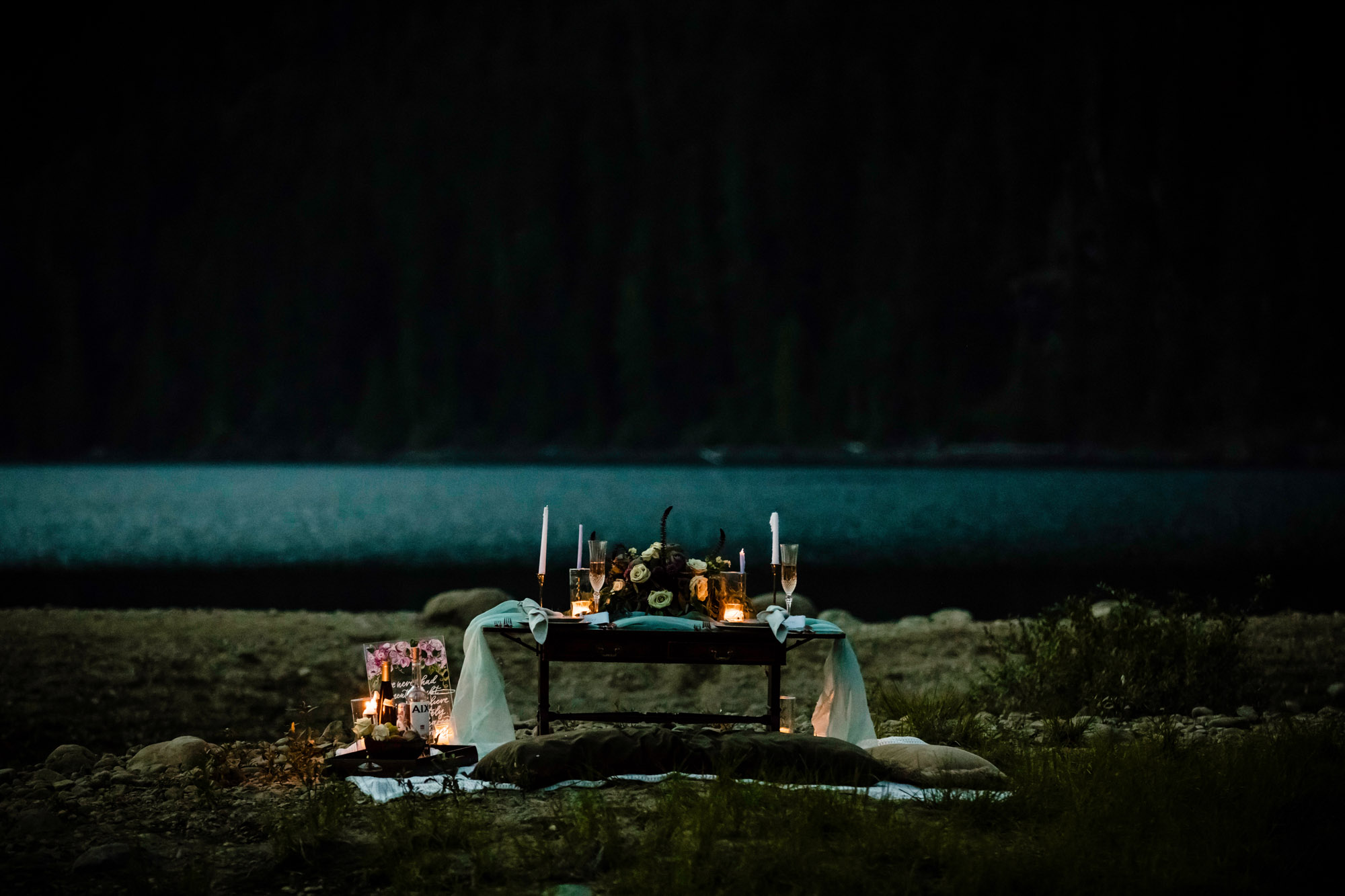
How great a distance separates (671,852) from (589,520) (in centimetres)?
5433

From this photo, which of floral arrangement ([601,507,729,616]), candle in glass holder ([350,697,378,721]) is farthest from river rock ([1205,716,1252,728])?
candle in glass holder ([350,697,378,721])

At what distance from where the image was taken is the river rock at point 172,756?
8.68m

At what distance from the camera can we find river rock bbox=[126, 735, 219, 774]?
868 cm

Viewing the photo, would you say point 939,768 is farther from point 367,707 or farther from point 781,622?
point 367,707

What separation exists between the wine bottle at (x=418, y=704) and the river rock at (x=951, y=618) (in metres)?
14.0

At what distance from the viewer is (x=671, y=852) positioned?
6.09 metres

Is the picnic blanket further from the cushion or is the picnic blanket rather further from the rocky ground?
the rocky ground

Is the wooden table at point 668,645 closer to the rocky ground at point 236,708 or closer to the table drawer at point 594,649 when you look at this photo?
the table drawer at point 594,649

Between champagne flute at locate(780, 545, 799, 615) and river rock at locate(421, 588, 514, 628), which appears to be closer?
champagne flute at locate(780, 545, 799, 615)

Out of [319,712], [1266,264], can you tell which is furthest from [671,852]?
[1266,264]

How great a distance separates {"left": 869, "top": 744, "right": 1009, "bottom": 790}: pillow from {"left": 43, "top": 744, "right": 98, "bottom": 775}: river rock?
6.56 metres

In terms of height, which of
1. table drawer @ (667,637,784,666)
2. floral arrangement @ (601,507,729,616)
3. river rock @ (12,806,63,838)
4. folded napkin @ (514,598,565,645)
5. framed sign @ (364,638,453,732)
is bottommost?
river rock @ (12,806,63,838)

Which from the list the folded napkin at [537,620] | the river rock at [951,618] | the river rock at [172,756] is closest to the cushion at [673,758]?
the folded napkin at [537,620]

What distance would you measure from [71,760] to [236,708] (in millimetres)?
4233
